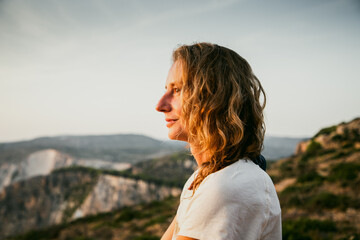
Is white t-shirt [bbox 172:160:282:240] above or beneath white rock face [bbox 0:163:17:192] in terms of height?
above

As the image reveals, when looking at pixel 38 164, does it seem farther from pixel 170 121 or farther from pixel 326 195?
pixel 170 121

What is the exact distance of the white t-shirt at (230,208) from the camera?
36.0 inches

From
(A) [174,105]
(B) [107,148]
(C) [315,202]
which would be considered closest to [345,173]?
(C) [315,202]

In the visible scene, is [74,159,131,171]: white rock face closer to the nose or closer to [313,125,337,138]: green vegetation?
[313,125,337,138]: green vegetation

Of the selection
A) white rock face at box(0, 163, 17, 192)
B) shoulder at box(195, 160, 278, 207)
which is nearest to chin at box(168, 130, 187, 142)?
shoulder at box(195, 160, 278, 207)

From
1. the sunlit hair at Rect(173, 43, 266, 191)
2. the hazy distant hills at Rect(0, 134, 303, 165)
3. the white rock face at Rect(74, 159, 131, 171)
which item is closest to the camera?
the sunlit hair at Rect(173, 43, 266, 191)

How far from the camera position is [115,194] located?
150 feet

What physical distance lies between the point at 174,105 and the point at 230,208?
69cm

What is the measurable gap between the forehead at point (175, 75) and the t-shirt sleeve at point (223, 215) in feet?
2.22

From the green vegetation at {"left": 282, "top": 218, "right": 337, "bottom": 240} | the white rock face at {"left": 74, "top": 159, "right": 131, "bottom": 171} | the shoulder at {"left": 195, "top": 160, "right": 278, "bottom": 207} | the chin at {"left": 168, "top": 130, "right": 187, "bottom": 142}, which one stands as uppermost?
the chin at {"left": 168, "top": 130, "right": 187, "bottom": 142}

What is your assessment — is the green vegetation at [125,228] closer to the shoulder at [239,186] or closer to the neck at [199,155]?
the neck at [199,155]

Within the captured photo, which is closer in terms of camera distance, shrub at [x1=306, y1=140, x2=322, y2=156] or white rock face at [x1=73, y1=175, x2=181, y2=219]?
shrub at [x1=306, y1=140, x2=322, y2=156]

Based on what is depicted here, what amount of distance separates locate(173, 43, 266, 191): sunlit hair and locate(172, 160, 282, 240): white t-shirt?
0.55ft

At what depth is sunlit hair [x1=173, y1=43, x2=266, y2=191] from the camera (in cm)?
120
